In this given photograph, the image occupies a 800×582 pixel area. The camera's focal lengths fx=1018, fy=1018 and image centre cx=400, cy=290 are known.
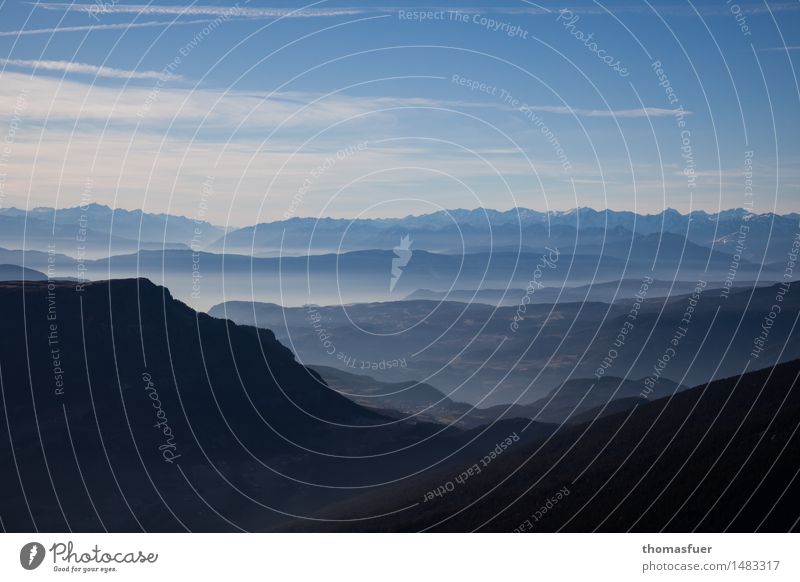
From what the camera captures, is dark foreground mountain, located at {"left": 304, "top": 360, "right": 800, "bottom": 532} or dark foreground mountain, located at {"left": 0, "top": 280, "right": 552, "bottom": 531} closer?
dark foreground mountain, located at {"left": 304, "top": 360, "right": 800, "bottom": 532}

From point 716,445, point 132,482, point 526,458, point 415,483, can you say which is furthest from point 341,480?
point 716,445

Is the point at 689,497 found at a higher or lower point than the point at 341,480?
higher

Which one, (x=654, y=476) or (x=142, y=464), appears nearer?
(x=654, y=476)

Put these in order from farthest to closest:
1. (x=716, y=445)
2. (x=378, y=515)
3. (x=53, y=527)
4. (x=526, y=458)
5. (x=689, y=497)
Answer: (x=53, y=527)
(x=526, y=458)
(x=378, y=515)
(x=716, y=445)
(x=689, y=497)

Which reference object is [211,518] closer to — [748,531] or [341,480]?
[341,480]

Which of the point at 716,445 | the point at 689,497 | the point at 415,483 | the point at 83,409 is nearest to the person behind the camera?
the point at 689,497

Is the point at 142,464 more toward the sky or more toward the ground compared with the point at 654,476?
more toward the ground

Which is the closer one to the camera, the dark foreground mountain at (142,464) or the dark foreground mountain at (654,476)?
the dark foreground mountain at (654,476)

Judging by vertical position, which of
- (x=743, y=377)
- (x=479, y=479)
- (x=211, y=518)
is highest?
(x=743, y=377)
